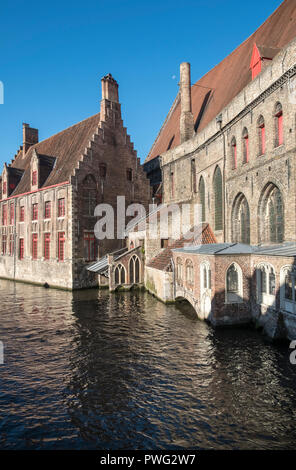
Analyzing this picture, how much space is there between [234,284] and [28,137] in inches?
1255

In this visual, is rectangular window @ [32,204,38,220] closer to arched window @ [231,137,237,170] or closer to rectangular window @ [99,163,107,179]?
rectangular window @ [99,163,107,179]

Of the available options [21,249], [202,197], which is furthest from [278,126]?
[21,249]

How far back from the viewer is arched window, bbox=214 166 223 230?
18656 mm

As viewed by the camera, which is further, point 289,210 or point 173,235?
point 173,235

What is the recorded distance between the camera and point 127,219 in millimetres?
26578

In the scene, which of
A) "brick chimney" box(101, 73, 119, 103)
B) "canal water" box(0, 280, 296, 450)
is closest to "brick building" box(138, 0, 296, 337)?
"canal water" box(0, 280, 296, 450)

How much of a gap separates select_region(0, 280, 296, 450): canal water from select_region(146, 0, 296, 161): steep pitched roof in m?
13.6

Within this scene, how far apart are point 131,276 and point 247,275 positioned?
1095 cm

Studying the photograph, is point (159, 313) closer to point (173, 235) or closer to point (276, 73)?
point (173, 235)

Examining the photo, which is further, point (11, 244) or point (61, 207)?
point (11, 244)

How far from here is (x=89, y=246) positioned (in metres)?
23.6

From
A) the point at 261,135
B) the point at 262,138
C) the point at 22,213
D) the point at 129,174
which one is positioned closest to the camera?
the point at 262,138

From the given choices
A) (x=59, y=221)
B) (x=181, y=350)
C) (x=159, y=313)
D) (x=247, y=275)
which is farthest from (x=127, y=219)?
(x=181, y=350)

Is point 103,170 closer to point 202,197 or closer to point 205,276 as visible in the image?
point 202,197
